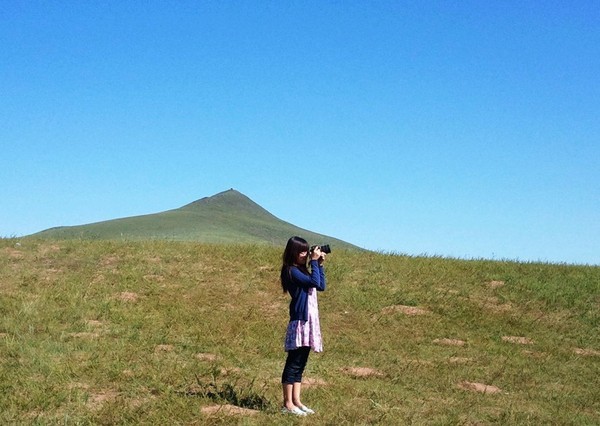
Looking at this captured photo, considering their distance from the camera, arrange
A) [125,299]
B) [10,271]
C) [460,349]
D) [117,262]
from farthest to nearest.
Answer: [117,262] < [10,271] < [125,299] < [460,349]

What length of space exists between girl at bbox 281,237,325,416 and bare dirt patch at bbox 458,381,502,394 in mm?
4085

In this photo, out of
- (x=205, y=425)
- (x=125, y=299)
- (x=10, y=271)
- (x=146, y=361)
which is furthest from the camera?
(x=10, y=271)

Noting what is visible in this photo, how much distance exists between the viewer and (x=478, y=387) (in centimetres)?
1207

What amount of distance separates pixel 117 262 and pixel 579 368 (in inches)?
520

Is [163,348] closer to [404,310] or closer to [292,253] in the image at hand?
[292,253]

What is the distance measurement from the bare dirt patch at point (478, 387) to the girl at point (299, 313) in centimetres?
409

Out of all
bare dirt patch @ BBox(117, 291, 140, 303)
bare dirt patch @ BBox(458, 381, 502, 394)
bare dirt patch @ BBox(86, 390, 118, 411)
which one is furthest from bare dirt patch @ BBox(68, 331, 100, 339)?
bare dirt patch @ BBox(458, 381, 502, 394)

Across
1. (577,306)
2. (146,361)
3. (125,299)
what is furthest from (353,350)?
(577,306)

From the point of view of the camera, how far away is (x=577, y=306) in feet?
62.7

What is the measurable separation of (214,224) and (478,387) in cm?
6881

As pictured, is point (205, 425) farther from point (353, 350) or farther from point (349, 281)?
point (349, 281)

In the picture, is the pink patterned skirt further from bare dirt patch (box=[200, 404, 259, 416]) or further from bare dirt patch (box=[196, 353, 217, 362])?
bare dirt patch (box=[196, 353, 217, 362])

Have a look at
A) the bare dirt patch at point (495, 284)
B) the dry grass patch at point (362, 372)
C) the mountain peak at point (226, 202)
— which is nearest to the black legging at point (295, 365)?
the dry grass patch at point (362, 372)

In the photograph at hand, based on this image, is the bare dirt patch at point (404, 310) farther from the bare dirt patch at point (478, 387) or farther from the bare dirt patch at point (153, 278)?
the bare dirt patch at point (153, 278)
